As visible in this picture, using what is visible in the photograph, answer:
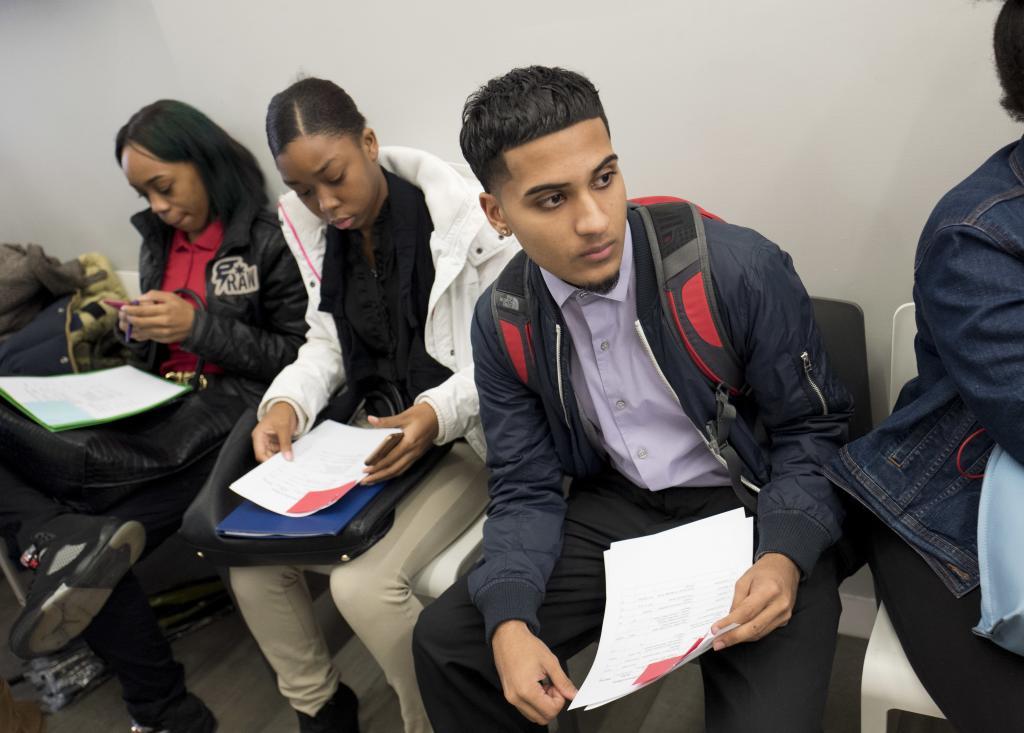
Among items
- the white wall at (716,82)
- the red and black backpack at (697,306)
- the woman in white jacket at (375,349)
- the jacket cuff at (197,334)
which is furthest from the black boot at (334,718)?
the white wall at (716,82)

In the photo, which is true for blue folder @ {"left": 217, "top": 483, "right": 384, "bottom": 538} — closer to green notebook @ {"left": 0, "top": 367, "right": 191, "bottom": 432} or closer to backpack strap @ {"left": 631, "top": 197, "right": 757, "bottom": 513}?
green notebook @ {"left": 0, "top": 367, "right": 191, "bottom": 432}

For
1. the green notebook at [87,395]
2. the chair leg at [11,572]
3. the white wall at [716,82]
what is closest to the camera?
the white wall at [716,82]

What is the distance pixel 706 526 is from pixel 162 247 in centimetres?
186

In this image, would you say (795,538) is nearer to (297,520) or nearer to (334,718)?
(297,520)

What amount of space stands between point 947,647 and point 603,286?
72 centimetres

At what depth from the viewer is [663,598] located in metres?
1.25

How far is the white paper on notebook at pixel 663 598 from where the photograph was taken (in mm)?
1102

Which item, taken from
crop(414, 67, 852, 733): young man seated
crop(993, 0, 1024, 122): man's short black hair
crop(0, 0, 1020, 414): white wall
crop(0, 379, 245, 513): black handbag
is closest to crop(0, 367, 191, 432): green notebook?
crop(0, 379, 245, 513): black handbag

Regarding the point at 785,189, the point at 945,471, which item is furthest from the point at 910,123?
the point at 945,471

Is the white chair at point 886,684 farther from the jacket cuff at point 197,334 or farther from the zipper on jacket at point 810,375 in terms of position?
the jacket cuff at point 197,334

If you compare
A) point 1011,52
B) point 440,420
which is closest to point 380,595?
point 440,420

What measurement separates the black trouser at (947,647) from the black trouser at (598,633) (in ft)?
0.32

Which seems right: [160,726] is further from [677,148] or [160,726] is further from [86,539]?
[677,148]

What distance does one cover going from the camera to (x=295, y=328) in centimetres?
232
